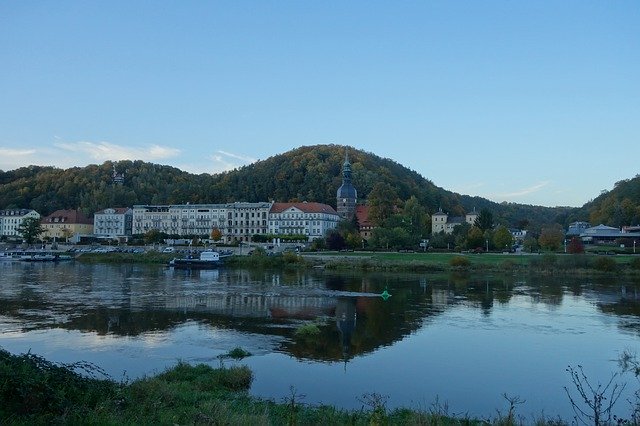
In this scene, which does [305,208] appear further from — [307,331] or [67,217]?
[307,331]

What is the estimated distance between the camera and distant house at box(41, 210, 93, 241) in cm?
10331

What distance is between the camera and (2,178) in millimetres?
136875

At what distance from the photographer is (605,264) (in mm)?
51219

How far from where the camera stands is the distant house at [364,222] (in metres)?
90.1

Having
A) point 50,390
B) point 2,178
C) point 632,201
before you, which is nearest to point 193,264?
point 50,390

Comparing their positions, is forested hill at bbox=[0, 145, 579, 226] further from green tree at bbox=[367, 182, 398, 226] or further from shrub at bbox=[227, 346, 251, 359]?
shrub at bbox=[227, 346, 251, 359]

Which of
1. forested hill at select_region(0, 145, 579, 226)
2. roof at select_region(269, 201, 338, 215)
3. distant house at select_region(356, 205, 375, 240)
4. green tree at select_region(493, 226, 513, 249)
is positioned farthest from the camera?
forested hill at select_region(0, 145, 579, 226)

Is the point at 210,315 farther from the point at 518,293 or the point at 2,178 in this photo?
the point at 2,178

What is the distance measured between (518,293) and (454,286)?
17.4 ft

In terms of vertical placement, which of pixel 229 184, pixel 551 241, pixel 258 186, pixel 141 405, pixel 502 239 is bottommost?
pixel 141 405

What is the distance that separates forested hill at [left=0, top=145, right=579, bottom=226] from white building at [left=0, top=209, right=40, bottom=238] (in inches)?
356

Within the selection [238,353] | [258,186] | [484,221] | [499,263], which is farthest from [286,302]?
[258,186]

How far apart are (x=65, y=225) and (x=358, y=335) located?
3739 inches

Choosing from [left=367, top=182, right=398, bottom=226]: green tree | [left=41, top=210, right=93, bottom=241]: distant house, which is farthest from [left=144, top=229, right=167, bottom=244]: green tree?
[left=367, top=182, right=398, bottom=226]: green tree
